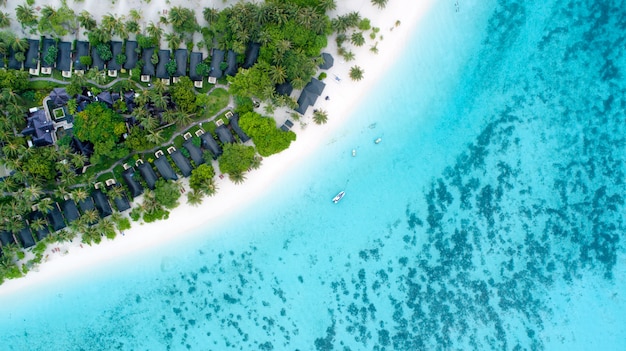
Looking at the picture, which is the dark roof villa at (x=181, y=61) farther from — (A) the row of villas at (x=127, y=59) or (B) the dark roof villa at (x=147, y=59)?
(B) the dark roof villa at (x=147, y=59)

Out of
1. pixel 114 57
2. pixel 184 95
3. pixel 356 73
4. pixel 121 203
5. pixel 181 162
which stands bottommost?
pixel 356 73

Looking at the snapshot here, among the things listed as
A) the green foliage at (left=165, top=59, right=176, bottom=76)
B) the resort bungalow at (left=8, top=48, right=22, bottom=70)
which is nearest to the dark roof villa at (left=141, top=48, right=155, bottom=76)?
the green foliage at (left=165, top=59, right=176, bottom=76)

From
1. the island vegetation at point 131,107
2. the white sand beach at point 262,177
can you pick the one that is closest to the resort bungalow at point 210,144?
the island vegetation at point 131,107

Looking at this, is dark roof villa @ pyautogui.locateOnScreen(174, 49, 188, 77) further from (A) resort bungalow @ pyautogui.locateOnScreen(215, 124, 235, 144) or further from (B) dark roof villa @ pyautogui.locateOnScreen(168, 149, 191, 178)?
(B) dark roof villa @ pyautogui.locateOnScreen(168, 149, 191, 178)

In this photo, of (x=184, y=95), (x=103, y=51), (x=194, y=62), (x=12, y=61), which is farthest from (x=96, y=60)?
(x=184, y=95)

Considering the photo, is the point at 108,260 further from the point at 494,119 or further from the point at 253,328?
the point at 494,119

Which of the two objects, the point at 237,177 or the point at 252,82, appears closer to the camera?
the point at 252,82

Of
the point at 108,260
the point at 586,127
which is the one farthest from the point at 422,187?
the point at 108,260

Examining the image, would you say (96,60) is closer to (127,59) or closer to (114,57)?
(114,57)
